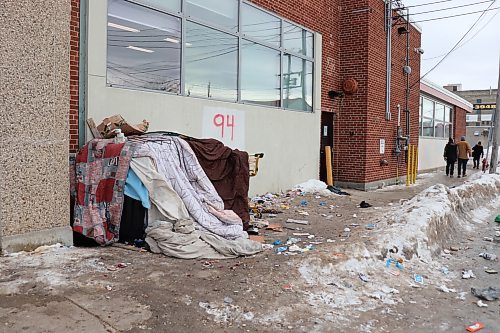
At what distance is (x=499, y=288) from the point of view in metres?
5.22

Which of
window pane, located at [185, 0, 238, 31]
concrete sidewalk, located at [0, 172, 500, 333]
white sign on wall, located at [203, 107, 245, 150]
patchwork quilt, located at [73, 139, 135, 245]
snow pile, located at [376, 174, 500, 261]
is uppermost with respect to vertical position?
window pane, located at [185, 0, 238, 31]

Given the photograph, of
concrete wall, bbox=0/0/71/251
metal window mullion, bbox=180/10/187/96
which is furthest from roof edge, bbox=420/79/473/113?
concrete wall, bbox=0/0/71/251

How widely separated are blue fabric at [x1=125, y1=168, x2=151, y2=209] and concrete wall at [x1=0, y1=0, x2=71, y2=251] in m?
0.75

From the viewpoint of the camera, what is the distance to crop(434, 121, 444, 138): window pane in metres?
24.2

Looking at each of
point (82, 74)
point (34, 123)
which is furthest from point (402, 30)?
point (34, 123)

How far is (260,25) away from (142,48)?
12.8 ft

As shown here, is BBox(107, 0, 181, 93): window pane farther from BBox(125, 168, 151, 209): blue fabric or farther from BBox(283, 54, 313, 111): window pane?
BBox(283, 54, 313, 111): window pane

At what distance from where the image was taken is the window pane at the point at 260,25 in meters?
10.2

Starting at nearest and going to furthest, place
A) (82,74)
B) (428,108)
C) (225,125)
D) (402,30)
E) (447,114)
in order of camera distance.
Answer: (82,74), (225,125), (402,30), (428,108), (447,114)

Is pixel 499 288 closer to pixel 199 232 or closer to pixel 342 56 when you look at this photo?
pixel 199 232

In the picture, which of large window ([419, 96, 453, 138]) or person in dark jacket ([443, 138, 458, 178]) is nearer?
person in dark jacket ([443, 138, 458, 178])

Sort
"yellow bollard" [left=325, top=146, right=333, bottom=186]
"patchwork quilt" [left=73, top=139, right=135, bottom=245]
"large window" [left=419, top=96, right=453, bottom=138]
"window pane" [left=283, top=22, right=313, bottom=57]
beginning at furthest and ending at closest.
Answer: "large window" [left=419, top=96, right=453, bottom=138]
"yellow bollard" [left=325, top=146, right=333, bottom=186]
"window pane" [left=283, top=22, right=313, bottom=57]
"patchwork quilt" [left=73, top=139, right=135, bottom=245]

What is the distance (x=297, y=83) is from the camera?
40.0 ft

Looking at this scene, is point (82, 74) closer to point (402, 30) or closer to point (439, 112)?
point (402, 30)
